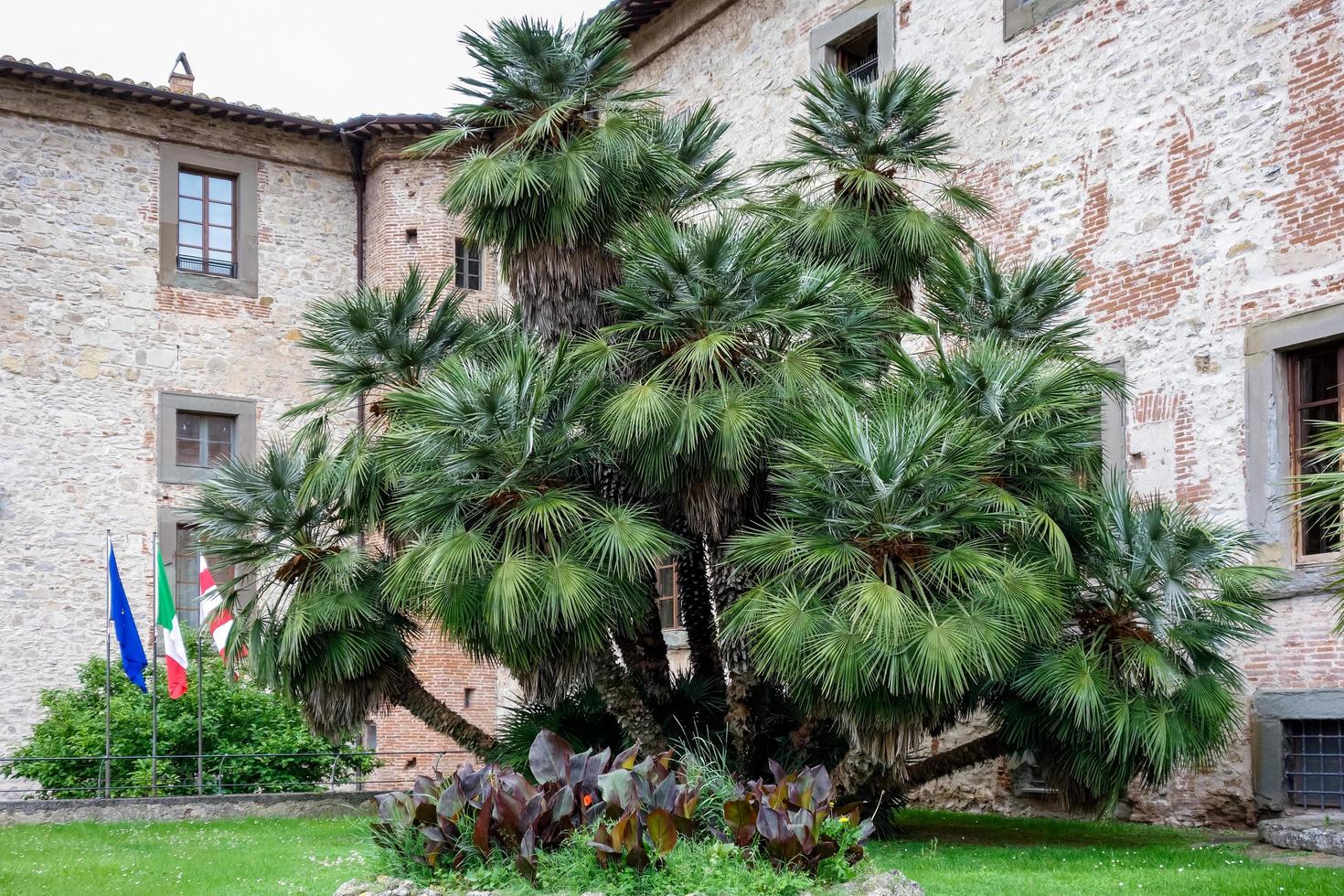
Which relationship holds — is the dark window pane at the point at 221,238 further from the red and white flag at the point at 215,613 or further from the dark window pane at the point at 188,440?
the red and white flag at the point at 215,613

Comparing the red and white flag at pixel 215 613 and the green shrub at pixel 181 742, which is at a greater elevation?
the red and white flag at pixel 215 613

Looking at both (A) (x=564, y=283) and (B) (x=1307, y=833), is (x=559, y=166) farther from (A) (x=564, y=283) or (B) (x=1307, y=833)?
(B) (x=1307, y=833)

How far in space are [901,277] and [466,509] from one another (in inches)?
168

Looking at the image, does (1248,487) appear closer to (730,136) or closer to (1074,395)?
(1074,395)

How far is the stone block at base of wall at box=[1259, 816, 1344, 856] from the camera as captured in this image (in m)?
9.16

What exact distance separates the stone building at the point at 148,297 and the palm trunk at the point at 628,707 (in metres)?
9.10

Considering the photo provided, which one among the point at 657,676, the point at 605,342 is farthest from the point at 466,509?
the point at 657,676

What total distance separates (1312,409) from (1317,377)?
269mm

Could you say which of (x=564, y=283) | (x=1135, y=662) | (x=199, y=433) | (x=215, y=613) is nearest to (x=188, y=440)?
(x=199, y=433)

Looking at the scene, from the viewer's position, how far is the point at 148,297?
19922 millimetres

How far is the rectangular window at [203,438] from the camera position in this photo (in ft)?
66.0

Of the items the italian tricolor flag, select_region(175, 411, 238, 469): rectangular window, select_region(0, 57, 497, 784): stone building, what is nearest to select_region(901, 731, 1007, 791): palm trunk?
the italian tricolor flag

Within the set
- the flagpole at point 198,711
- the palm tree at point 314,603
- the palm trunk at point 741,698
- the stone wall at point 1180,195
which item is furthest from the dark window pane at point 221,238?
the palm trunk at point 741,698

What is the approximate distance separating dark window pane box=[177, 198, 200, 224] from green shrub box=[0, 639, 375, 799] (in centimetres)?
691
